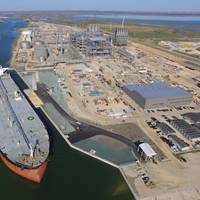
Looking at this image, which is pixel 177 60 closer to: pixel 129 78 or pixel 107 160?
pixel 129 78

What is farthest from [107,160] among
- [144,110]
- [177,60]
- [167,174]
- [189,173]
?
[177,60]

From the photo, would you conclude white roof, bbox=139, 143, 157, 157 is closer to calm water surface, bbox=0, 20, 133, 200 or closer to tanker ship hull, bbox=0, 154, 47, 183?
calm water surface, bbox=0, 20, 133, 200

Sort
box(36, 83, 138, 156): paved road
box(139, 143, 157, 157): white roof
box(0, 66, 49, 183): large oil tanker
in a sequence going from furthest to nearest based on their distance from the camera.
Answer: box(36, 83, 138, 156): paved road → box(139, 143, 157, 157): white roof → box(0, 66, 49, 183): large oil tanker

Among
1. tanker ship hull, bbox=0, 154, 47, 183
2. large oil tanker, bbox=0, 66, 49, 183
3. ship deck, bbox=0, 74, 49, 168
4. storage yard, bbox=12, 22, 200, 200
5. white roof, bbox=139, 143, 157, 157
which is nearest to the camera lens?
tanker ship hull, bbox=0, 154, 47, 183

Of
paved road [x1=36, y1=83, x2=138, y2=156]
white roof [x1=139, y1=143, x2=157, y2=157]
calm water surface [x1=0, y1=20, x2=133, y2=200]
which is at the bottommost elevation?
calm water surface [x1=0, y1=20, x2=133, y2=200]

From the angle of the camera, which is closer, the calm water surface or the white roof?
the calm water surface

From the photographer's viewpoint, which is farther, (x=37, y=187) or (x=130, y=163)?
(x=130, y=163)

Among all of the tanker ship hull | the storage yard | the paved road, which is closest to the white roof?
the storage yard

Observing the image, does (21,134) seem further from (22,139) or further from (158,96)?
(158,96)

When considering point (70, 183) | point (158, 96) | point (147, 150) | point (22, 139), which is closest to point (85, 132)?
point (22, 139)
